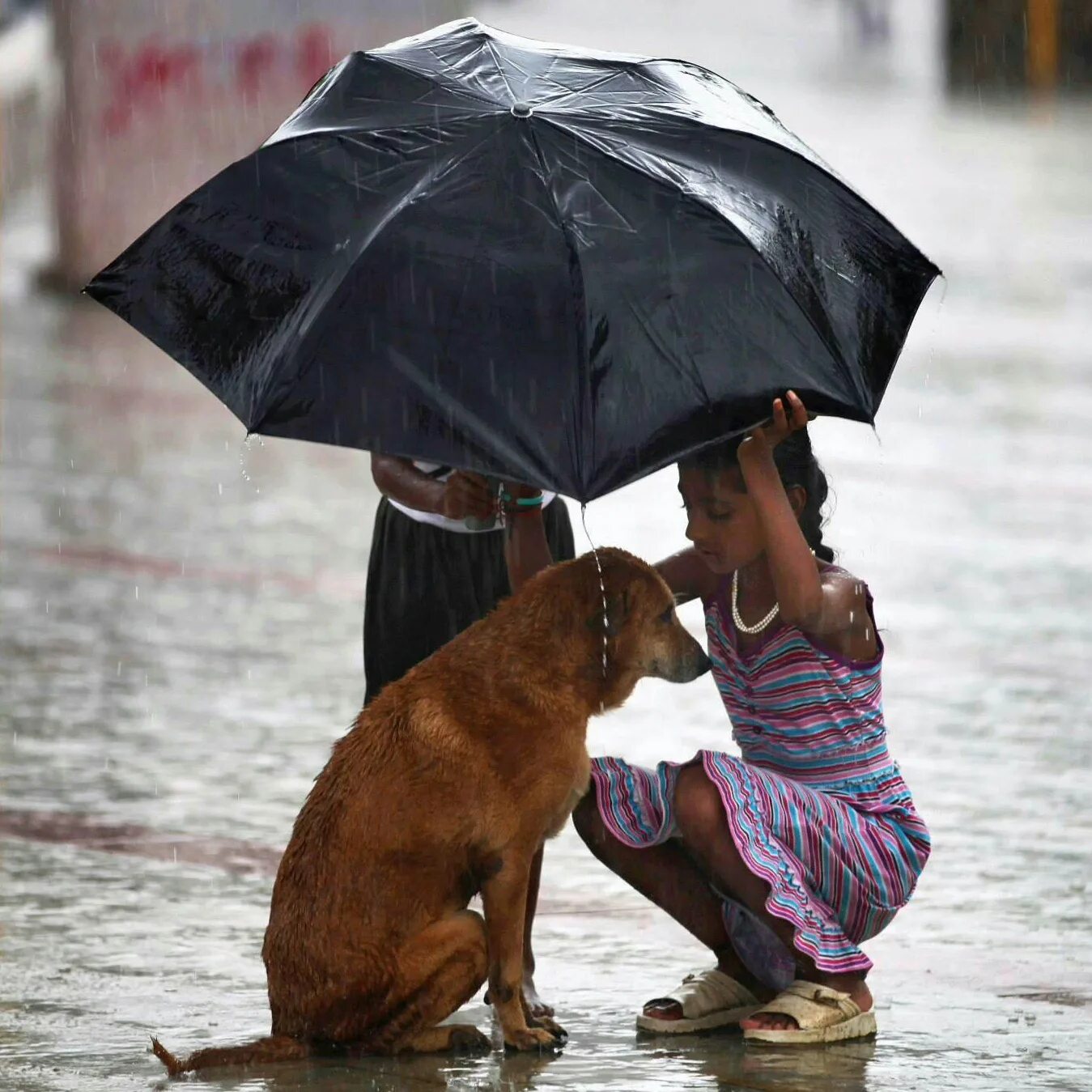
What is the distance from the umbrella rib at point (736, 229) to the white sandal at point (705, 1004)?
1.36m

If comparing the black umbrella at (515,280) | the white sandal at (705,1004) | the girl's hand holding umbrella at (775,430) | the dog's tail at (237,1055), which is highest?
the black umbrella at (515,280)

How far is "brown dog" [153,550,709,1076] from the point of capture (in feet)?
15.1

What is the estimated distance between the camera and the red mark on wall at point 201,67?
17.6 m

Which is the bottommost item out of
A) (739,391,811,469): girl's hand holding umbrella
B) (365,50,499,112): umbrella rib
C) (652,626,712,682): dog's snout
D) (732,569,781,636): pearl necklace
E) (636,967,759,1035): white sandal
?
(636,967,759,1035): white sandal

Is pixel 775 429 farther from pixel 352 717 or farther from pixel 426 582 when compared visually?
pixel 352 717

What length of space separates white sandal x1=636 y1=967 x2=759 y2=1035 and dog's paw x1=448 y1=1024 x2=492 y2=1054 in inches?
15.0

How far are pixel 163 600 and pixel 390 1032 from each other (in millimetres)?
4976

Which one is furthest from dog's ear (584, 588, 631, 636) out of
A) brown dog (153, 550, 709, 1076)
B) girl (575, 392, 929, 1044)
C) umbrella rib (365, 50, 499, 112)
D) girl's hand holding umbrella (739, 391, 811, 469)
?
umbrella rib (365, 50, 499, 112)

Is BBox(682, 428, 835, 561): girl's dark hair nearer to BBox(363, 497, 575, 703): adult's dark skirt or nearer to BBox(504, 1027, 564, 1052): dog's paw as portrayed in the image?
BBox(363, 497, 575, 703): adult's dark skirt

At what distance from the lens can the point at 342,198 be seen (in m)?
4.57

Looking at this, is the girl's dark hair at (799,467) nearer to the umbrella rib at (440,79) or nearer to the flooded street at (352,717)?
the umbrella rib at (440,79)

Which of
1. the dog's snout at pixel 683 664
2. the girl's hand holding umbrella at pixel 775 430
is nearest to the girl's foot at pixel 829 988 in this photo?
the dog's snout at pixel 683 664

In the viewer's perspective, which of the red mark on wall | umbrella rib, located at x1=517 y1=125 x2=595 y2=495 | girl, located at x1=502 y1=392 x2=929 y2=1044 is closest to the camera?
umbrella rib, located at x1=517 y1=125 x2=595 y2=495

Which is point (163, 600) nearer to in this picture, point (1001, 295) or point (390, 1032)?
point (390, 1032)
